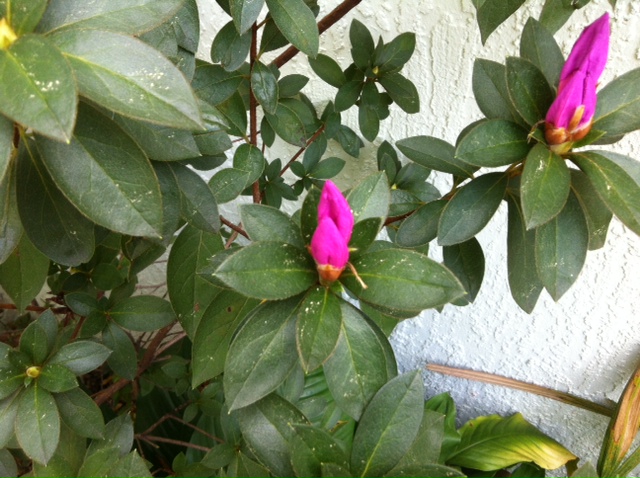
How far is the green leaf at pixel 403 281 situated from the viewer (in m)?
0.36

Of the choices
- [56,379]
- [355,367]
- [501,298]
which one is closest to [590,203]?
[355,367]

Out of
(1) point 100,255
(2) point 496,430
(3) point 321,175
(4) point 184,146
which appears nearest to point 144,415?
(1) point 100,255

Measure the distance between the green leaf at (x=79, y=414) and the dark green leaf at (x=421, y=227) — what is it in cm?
42

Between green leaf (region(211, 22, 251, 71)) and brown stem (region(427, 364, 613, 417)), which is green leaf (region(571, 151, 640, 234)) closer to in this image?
green leaf (region(211, 22, 251, 71))

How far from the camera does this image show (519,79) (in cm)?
44

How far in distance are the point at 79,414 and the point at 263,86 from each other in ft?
1.48

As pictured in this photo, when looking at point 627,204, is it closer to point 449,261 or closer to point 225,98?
point 449,261

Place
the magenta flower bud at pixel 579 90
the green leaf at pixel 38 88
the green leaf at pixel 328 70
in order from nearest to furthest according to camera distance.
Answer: the green leaf at pixel 38 88
the magenta flower bud at pixel 579 90
the green leaf at pixel 328 70

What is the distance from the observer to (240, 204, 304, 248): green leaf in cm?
40

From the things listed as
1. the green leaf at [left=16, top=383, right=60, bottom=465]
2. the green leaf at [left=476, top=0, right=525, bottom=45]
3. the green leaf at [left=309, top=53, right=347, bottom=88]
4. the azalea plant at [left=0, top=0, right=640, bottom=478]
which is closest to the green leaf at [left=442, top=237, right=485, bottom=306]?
the azalea plant at [left=0, top=0, right=640, bottom=478]

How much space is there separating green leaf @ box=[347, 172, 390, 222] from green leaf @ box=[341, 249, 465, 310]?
0.05 metres

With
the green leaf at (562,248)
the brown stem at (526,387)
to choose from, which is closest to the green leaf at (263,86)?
the green leaf at (562,248)

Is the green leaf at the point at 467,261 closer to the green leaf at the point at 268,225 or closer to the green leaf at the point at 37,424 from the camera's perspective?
the green leaf at the point at 268,225

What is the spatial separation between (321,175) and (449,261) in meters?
0.37
